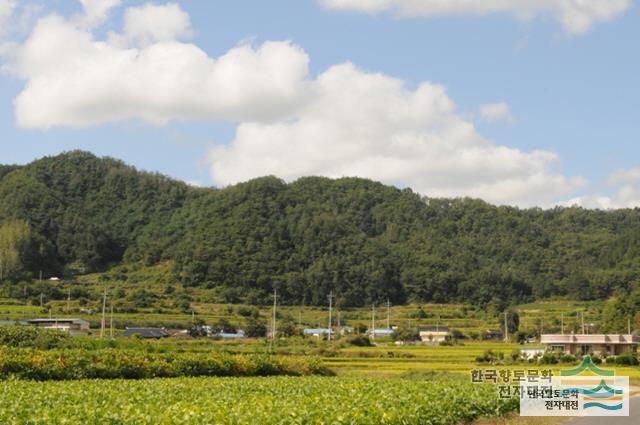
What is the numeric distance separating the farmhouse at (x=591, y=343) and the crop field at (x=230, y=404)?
49.7 metres

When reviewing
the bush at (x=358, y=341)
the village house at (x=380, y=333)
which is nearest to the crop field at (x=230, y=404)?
the bush at (x=358, y=341)

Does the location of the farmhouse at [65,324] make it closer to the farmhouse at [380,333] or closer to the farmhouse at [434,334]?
the farmhouse at [380,333]

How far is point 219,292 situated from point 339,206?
155 feet

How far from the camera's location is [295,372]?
4238cm

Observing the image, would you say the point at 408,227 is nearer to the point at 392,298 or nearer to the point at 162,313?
the point at 392,298

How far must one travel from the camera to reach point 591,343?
73.8 meters

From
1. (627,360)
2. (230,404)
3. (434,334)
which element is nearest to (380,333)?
(434,334)

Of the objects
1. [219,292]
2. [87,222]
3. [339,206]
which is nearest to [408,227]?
[339,206]

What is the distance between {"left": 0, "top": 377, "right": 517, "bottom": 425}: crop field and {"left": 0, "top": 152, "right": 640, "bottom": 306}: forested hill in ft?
290

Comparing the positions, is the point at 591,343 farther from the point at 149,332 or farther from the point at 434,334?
the point at 149,332

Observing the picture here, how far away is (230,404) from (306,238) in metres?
117

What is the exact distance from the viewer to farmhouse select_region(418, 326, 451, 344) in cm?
9244

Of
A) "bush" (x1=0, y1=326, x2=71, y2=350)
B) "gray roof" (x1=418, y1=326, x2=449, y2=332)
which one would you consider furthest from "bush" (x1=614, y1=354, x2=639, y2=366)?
"bush" (x1=0, y1=326, x2=71, y2=350)

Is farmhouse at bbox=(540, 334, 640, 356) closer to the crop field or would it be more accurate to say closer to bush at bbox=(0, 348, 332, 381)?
bush at bbox=(0, 348, 332, 381)
